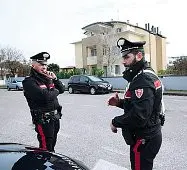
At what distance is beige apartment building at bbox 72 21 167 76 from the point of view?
5400 centimetres

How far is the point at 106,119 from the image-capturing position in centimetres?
1216

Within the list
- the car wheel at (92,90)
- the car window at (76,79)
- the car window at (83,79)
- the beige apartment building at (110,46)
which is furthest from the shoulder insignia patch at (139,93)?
the beige apartment building at (110,46)

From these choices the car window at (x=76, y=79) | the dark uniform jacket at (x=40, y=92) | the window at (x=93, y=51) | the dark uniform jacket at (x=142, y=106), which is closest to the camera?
the dark uniform jacket at (x=142, y=106)

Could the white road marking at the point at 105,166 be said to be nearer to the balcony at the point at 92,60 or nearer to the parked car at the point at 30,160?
the parked car at the point at 30,160

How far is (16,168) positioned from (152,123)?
1361mm

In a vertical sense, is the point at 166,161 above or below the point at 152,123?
below

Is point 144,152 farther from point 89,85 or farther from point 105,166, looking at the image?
point 89,85

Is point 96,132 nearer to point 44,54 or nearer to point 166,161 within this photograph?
point 166,161

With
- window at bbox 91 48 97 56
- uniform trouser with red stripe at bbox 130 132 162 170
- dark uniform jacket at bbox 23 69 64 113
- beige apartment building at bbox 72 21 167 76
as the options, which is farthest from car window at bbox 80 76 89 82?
window at bbox 91 48 97 56

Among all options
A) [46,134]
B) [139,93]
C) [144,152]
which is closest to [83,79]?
[46,134]

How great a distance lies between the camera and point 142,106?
337 cm

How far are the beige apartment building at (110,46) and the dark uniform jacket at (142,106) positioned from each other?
47.3 meters

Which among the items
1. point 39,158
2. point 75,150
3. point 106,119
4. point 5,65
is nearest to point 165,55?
point 5,65

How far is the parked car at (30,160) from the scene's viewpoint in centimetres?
294
